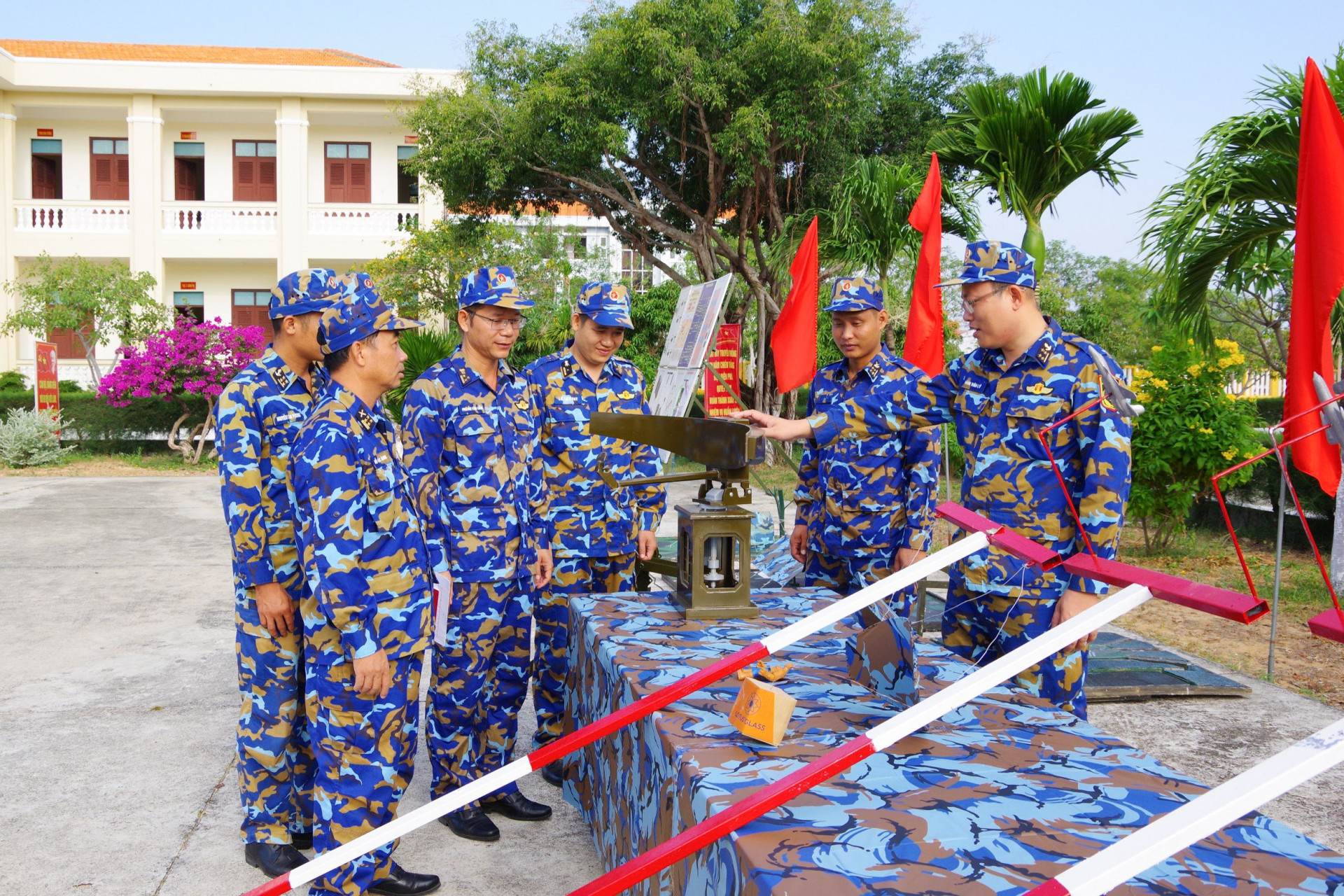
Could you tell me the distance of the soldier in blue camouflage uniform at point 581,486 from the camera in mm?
3535

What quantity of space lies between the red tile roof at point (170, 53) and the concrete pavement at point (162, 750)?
20451mm

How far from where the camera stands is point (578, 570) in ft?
11.8

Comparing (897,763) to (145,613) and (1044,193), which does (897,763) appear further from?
(1044,193)

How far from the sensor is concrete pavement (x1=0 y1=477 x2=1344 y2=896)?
9.04 ft

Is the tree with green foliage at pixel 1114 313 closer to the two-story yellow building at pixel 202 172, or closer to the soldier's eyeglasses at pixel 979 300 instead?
the two-story yellow building at pixel 202 172

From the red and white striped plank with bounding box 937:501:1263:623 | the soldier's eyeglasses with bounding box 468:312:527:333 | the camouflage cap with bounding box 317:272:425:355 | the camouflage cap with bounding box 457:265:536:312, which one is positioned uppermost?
the camouflage cap with bounding box 457:265:536:312

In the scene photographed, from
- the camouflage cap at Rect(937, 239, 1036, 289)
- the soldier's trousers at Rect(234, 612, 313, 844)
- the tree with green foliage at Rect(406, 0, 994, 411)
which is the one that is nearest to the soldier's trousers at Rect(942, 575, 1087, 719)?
the camouflage cap at Rect(937, 239, 1036, 289)

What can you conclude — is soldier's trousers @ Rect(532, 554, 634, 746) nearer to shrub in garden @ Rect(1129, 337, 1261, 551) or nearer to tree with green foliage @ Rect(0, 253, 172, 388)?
shrub in garden @ Rect(1129, 337, 1261, 551)

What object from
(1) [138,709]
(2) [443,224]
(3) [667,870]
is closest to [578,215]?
(2) [443,224]

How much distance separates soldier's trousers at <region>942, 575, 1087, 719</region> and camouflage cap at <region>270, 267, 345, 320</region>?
1.86 metres

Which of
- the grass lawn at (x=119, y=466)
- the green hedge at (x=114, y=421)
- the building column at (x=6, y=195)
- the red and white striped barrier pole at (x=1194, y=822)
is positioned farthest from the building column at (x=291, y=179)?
the red and white striped barrier pole at (x=1194, y=822)

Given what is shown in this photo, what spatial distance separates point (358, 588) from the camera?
7.46 feet

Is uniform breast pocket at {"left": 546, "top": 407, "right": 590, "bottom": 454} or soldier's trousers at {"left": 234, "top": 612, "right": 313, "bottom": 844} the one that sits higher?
uniform breast pocket at {"left": 546, "top": 407, "right": 590, "bottom": 454}

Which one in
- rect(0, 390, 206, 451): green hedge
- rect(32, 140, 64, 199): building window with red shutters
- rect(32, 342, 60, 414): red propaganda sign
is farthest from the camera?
rect(32, 140, 64, 199): building window with red shutters
